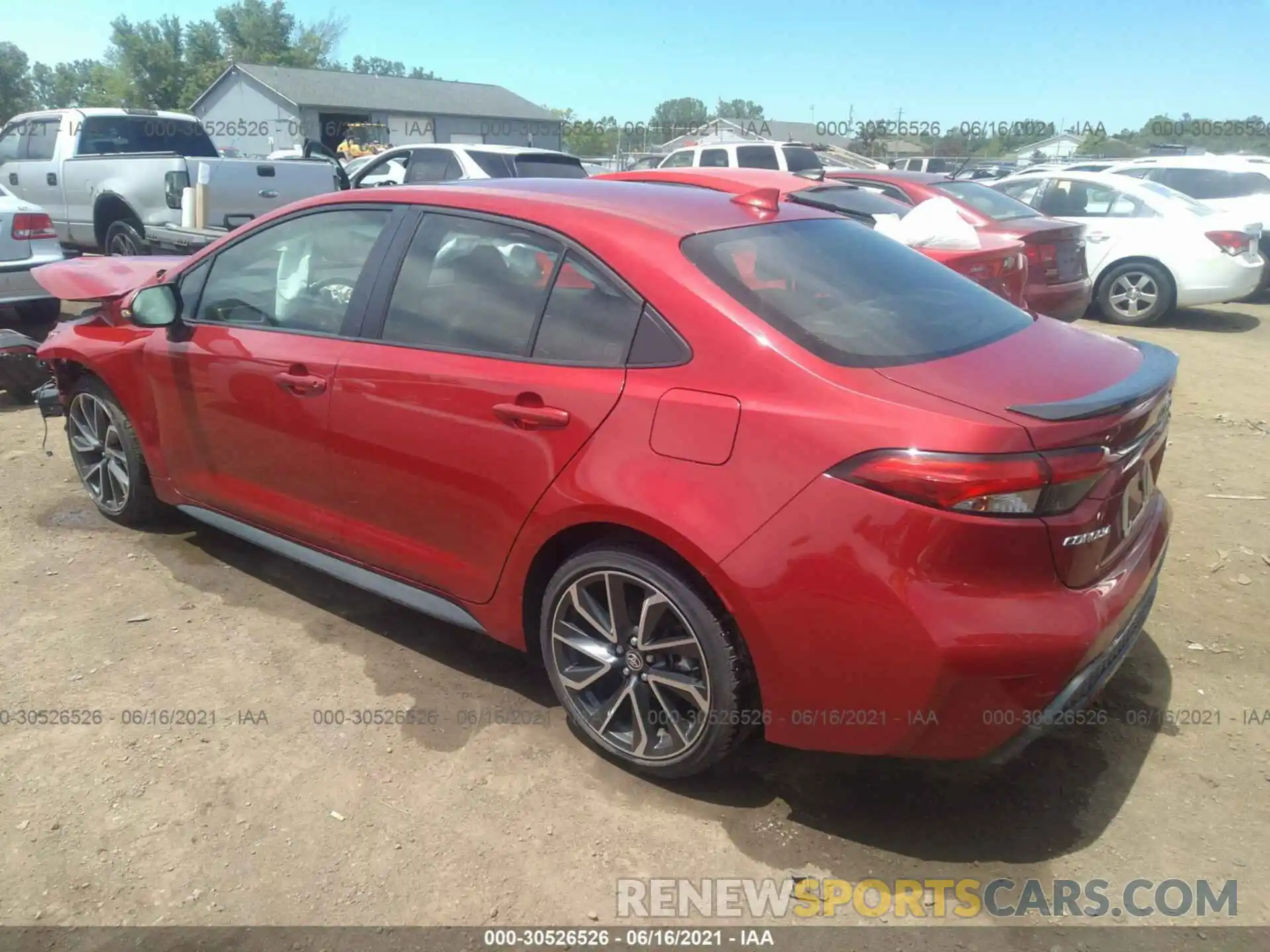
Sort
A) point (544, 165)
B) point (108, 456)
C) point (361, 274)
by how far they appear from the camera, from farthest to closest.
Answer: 1. point (544, 165)
2. point (108, 456)
3. point (361, 274)

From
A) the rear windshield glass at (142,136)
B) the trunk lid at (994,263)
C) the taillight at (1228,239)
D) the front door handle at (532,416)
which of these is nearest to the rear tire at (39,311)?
Answer: the rear windshield glass at (142,136)

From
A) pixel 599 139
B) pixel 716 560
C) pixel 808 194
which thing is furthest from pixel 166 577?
pixel 599 139

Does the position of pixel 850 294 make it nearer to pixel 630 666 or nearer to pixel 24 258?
pixel 630 666

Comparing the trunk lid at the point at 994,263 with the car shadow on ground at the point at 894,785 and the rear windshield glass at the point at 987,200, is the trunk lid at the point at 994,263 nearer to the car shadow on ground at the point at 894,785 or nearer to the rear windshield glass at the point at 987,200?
the rear windshield glass at the point at 987,200

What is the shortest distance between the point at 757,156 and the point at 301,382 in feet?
42.8

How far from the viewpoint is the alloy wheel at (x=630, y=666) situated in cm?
268

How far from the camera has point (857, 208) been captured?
7695 mm

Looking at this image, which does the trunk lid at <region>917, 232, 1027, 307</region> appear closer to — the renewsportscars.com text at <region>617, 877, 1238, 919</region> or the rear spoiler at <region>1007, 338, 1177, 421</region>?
the rear spoiler at <region>1007, 338, 1177, 421</region>

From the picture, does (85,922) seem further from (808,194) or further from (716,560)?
(808,194)

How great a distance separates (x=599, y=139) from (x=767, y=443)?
56729 mm

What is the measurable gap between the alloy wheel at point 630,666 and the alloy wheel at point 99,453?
2653 mm

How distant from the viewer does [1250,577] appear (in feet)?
13.8

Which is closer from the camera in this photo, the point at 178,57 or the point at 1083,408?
the point at 1083,408

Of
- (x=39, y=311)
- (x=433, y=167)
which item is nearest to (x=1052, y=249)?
(x=433, y=167)
